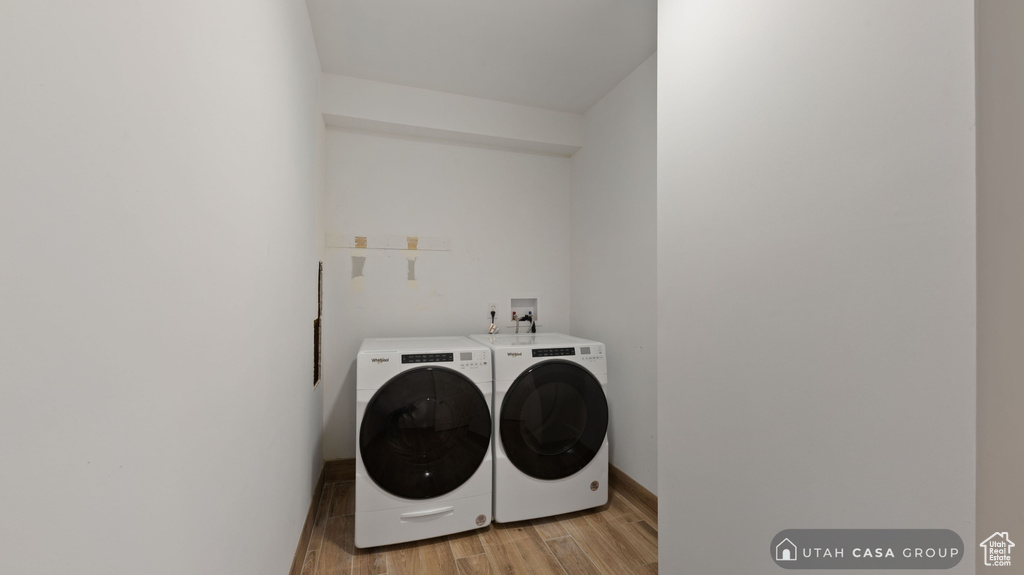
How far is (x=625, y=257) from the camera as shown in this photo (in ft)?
7.75

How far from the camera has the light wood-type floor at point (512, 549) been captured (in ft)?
5.74

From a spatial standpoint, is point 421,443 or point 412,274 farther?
point 412,274

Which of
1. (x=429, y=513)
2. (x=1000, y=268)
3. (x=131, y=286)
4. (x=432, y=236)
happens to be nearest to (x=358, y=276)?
(x=432, y=236)

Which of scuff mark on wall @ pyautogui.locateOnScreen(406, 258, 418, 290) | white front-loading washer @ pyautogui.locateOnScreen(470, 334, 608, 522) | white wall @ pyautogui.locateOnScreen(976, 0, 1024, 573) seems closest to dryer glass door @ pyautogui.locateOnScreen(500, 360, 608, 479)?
white front-loading washer @ pyautogui.locateOnScreen(470, 334, 608, 522)

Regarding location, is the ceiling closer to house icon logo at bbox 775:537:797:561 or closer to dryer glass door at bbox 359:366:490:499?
dryer glass door at bbox 359:366:490:499

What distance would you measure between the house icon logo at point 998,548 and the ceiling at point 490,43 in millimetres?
1940

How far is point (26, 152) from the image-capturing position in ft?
1.26

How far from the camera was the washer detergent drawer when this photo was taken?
6.05 feet

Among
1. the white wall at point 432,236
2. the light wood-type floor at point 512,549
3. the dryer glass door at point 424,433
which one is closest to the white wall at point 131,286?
the dryer glass door at point 424,433

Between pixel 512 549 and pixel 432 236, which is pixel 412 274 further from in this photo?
pixel 512 549

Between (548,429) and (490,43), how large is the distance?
1.92m

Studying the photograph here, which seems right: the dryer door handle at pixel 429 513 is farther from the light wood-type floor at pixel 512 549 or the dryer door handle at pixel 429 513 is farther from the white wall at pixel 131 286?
the white wall at pixel 131 286

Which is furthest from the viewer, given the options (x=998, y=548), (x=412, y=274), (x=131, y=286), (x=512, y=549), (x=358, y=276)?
(x=412, y=274)

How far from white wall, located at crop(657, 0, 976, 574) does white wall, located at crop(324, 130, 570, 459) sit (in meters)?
1.63
